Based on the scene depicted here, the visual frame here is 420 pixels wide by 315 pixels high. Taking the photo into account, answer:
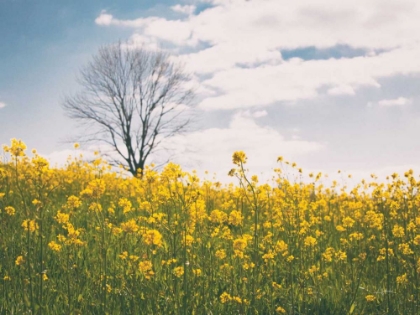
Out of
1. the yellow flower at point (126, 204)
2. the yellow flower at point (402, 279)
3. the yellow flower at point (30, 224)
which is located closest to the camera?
the yellow flower at point (30, 224)

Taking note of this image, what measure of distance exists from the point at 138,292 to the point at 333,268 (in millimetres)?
2565

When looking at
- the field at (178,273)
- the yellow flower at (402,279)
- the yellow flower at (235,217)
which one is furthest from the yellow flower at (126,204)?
the yellow flower at (402,279)

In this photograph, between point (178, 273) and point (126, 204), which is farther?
point (126, 204)

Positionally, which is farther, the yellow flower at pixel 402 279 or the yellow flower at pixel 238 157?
the yellow flower at pixel 402 279

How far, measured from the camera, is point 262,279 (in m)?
4.26

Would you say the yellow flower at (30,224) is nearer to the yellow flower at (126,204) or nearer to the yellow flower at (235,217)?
the yellow flower at (126,204)

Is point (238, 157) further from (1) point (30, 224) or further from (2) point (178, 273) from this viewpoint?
(1) point (30, 224)

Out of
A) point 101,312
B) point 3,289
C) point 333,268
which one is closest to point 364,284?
point 333,268

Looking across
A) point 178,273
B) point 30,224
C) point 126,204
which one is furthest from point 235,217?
point 30,224

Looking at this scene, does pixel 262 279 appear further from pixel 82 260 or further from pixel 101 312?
pixel 82 260

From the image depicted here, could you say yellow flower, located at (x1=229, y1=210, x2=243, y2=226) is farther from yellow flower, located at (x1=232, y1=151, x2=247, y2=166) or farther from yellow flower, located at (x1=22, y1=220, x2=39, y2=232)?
yellow flower, located at (x1=22, y1=220, x2=39, y2=232)

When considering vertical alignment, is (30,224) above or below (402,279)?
above

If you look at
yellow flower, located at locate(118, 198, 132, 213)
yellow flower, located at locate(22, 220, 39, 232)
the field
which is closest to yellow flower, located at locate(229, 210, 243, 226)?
the field

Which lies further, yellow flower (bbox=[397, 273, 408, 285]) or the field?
yellow flower (bbox=[397, 273, 408, 285])
